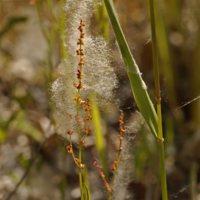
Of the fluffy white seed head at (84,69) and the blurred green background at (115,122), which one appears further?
the blurred green background at (115,122)

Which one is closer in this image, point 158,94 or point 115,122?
point 158,94

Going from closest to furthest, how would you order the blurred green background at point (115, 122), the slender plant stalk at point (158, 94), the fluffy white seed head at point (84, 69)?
1. the slender plant stalk at point (158, 94)
2. the fluffy white seed head at point (84, 69)
3. the blurred green background at point (115, 122)

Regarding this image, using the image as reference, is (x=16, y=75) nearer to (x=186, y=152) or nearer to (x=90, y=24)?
(x=186, y=152)

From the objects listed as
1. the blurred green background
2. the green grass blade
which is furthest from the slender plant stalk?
the blurred green background

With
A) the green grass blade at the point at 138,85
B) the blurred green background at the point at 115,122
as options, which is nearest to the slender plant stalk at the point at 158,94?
the green grass blade at the point at 138,85

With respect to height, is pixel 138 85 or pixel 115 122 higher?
pixel 138 85

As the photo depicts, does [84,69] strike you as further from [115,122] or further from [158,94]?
[115,122]

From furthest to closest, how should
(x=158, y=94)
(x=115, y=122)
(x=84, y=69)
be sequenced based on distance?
(x=115, y=122) < (x=84, y=69) < (x=158, y=94)

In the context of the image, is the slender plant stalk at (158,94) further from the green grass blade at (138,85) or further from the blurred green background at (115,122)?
the blurred green background at (115,122)

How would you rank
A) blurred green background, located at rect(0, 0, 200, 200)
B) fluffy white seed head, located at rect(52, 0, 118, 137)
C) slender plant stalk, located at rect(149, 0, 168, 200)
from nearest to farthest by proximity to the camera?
1. slender plant stalk, located at rect(149, 0, 168, 200)
2. fluffy white seed head, located at rect(52, 0, 118, 137)
3. blurred green background, located at rect(0, 0, 200, 200)

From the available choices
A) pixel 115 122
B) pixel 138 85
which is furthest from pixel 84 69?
pixel 115 122

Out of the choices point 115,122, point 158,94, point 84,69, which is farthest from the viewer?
point 115,122

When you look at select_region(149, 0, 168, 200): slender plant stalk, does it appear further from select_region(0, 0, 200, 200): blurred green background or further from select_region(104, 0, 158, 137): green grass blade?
select_region(0, 0, 200, 200): blurred green background

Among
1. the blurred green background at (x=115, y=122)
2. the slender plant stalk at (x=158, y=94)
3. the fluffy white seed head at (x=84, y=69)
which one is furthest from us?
the blurred green background at (x=115, y=122)
